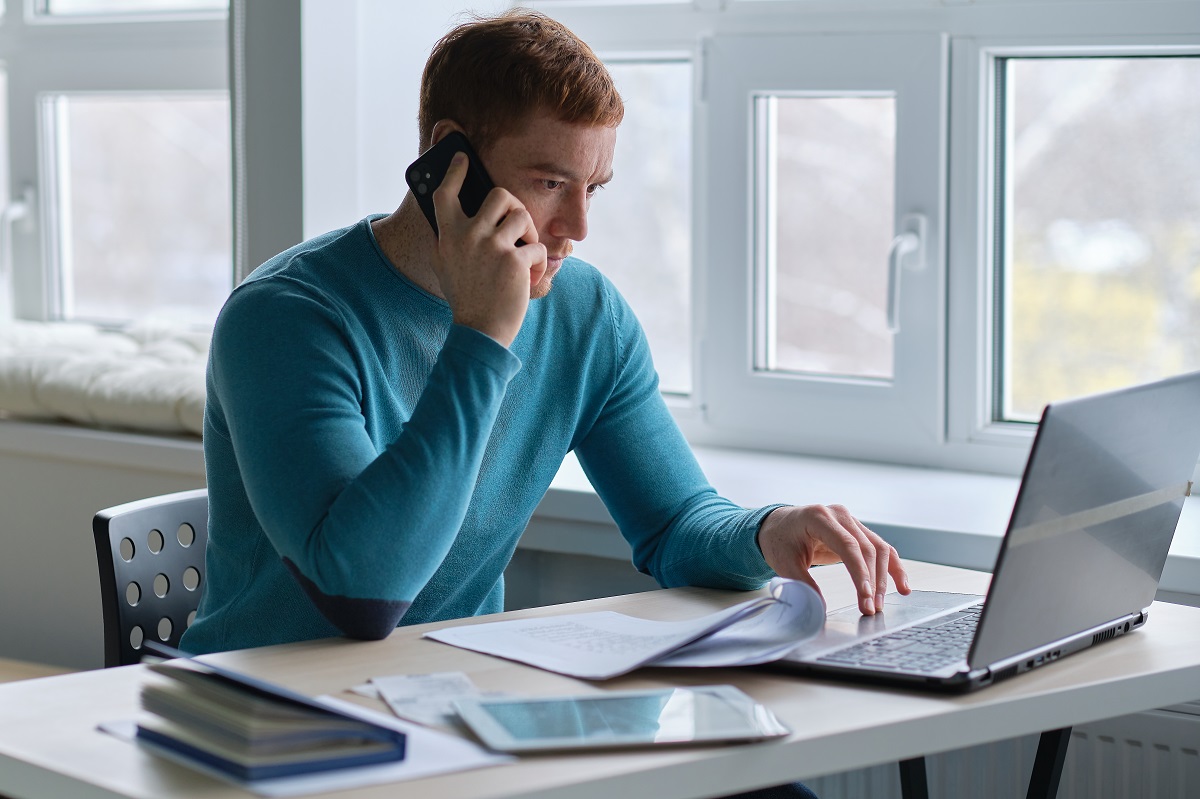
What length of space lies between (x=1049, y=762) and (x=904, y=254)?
97 cm

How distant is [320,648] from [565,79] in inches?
23.0

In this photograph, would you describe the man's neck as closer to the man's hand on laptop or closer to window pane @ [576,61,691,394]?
the man's hand on laptop

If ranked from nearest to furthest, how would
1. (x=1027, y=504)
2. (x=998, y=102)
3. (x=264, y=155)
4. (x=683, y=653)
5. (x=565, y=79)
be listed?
1. (x=1027, y=504)
2. (x=683, y=653)
3. (x=565, y=79)
4. (x=998, y=102)
5. (x=264, y=155)

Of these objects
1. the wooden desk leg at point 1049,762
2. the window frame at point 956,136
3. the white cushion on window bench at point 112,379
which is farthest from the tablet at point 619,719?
the white cushion on window bench at point 112,379

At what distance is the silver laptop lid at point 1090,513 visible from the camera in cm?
100

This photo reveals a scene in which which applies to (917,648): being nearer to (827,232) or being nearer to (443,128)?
(443,128)

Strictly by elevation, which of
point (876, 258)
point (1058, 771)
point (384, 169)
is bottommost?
point (1058, 771)

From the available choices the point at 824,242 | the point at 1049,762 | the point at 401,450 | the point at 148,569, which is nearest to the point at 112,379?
the point at 148,569

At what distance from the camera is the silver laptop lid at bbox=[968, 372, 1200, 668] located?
100cm

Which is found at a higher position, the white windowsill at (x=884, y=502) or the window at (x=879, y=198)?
the window at (x=879, y=198)

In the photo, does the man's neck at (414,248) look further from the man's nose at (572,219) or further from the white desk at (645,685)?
the white desk at (645,685)

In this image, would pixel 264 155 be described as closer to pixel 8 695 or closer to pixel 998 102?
pixel 998 102

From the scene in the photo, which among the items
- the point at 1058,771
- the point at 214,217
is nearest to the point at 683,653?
the point at 1058,771

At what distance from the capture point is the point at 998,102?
2010 millimetres
